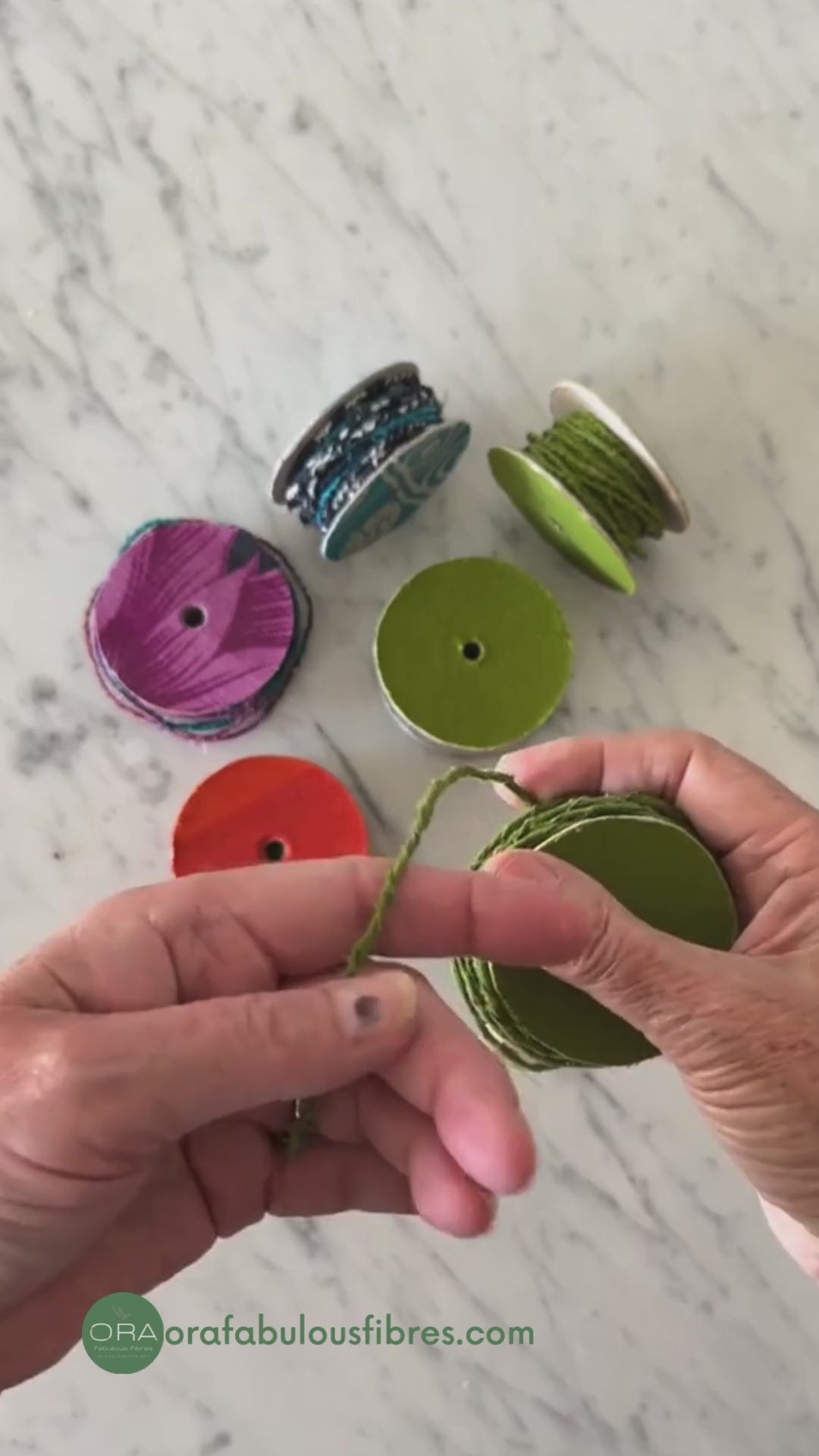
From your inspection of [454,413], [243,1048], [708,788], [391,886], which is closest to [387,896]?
[391,886]

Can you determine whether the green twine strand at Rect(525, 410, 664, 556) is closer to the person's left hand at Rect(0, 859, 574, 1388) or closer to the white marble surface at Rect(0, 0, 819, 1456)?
the white marble surface at Rect(0, 0, 819, 1456)

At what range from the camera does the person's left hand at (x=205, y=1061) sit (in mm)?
656

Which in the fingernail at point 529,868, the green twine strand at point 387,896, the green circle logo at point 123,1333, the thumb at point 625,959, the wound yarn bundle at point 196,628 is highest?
the wound yarn bundle at point 196,628

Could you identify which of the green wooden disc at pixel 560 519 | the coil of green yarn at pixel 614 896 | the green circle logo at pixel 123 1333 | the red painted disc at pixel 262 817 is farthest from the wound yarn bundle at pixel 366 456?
the green circle logo at pixel 123 1333

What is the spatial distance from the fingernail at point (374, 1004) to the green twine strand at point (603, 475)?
0.55 metres

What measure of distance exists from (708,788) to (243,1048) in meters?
0.41

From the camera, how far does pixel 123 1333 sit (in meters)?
0.96

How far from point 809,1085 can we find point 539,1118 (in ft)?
1.49

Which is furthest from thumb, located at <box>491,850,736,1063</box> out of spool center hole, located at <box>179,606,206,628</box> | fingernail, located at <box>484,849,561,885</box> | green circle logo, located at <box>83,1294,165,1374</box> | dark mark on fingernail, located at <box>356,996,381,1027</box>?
spool center hole, located at <box>179,606,206,628</box>

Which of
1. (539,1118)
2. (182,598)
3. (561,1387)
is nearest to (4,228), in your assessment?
(182,598)

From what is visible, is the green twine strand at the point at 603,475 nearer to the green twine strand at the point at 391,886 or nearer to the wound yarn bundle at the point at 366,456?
the wound yarn bundle at the point at 366,456

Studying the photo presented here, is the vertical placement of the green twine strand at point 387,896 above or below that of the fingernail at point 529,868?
above

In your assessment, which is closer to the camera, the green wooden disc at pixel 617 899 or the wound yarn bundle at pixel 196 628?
the green wooden disc at pixel 617 899

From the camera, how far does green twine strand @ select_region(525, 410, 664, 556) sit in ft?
3.70
